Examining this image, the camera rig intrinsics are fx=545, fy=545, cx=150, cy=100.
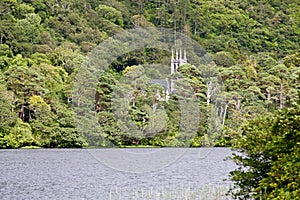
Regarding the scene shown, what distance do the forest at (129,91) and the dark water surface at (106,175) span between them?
3.35 metres

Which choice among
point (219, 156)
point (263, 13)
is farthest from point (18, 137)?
point (263, 13)

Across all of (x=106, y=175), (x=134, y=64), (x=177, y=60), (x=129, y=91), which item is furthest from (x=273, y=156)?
(x=177, y=60)

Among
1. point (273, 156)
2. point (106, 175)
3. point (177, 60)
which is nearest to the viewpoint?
point (273, 156)

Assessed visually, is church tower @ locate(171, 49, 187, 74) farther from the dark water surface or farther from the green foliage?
the green foliage

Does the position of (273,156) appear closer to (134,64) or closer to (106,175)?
(106,175)

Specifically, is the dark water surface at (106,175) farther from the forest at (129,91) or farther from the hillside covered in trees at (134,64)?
the hillside covered in trees at (134,64)

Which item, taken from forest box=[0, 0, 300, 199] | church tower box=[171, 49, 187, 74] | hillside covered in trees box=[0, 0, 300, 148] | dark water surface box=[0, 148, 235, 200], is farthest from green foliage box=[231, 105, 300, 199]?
church tower box=[171, 49, 187, 74]

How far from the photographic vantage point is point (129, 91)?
213 feet

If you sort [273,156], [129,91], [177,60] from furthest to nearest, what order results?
[177,60]
[129,91]
[273,156]

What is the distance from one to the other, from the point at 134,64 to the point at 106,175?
181 ft

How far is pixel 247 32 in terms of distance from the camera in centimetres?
13138

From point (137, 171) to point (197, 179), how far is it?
760cm

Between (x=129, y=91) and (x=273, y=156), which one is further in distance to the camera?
(x=129, y=91)

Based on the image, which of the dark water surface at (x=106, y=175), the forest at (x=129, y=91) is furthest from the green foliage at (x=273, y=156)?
the dark water surface at (x=106, y=175)
